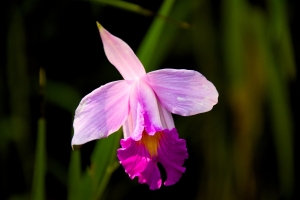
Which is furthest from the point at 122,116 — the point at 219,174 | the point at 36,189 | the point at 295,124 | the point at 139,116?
the point at 295,124

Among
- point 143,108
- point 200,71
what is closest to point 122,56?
point 143,108

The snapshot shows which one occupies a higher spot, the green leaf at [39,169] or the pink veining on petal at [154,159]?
the pink veining on petal at [154,159]

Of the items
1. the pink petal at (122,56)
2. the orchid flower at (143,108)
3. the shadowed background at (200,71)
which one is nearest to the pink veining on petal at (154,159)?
the orchid flower at (143,108)

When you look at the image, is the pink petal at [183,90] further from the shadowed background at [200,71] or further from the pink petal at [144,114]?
the shadowed background at [200,71]

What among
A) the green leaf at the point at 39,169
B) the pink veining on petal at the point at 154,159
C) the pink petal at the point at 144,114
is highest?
the pink petal at the point at 144,114

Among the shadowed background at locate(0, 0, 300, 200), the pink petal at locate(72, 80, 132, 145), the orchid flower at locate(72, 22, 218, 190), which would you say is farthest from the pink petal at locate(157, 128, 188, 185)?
the shadowed background at locate(0, 0, 300, 200)

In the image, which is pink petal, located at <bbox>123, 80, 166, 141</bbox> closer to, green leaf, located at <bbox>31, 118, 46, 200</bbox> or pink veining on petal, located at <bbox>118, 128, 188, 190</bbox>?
pink veining on petal, located at <bbox>118, 128, 188, 190</bbox>
